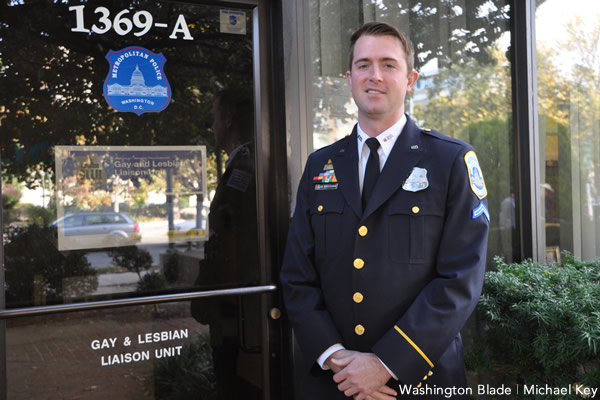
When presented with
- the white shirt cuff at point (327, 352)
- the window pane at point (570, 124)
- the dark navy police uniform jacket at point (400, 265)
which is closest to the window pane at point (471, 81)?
the window pane at point (570, 124)

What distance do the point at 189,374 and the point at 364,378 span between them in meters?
1.09

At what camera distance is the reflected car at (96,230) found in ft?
7.66

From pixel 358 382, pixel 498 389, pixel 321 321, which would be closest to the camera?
pixel 358 382

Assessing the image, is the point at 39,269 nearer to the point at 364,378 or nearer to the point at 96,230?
the point at 96,230

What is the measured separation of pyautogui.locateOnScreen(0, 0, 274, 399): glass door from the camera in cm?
228

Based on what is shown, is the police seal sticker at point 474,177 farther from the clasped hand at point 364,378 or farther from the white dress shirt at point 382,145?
the clasped hand at point 364,378

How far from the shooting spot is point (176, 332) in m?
2.57

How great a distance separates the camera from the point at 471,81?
3.36 m

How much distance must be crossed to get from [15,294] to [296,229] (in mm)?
1209

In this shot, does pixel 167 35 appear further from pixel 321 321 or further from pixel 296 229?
pixel 321 321

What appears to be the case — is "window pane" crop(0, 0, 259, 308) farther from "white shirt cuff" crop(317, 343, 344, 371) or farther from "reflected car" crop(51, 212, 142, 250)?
"white shirt cuff" crop(317, 343, 344, 371)

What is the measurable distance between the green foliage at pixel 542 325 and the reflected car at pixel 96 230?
165cm

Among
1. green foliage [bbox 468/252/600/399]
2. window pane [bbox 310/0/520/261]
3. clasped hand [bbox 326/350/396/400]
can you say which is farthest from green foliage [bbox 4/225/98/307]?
window pane [bbox 310/0/520/261]

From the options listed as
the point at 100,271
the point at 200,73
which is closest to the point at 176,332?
the point at 100,271
